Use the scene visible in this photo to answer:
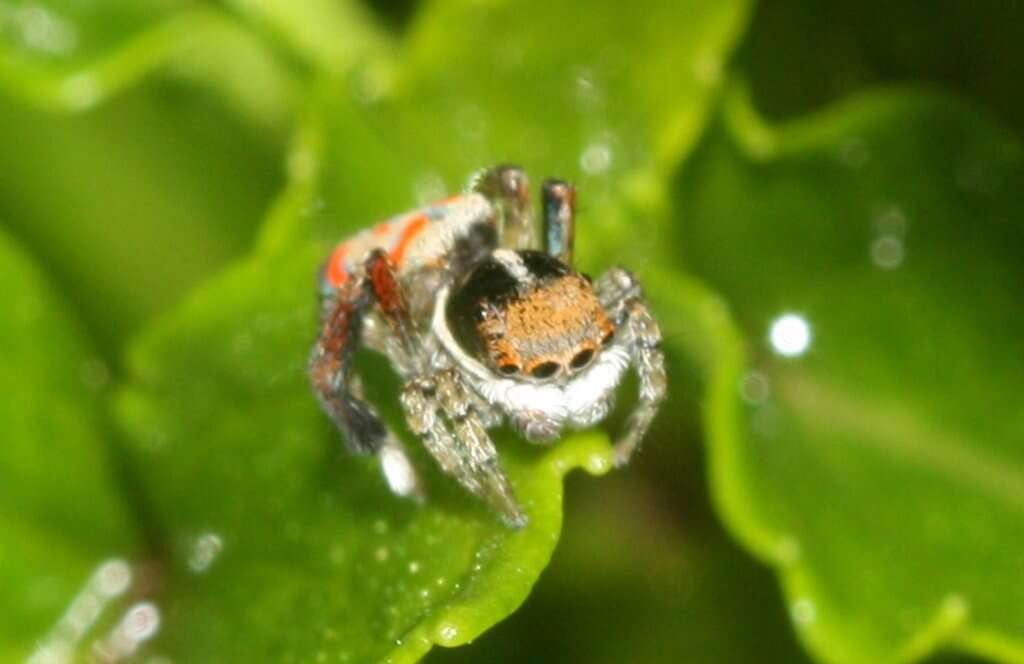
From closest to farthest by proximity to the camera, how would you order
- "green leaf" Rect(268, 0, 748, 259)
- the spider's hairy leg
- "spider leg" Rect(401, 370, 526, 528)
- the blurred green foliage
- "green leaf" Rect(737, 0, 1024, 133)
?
"spider leg" Rect(401, 370, 526, 528), the spider's hairy leg, the blurred green foliage, "green leaf" Rect(268, 0, 748, 259), "green leaf" Rect(737, 0, 1024, 133)

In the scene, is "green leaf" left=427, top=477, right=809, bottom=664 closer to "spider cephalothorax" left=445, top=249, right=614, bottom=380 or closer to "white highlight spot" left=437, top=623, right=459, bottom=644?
"spider cephalothorax" left=445, top=249, right=614, bottom=380

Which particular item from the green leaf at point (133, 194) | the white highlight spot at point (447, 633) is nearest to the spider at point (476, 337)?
the white highlight spot at point (447, 633)

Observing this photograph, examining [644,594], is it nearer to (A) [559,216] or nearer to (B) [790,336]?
(B) [790,336]

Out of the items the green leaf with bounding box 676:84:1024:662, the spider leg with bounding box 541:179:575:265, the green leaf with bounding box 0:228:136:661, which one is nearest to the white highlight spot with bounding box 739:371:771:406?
the green leaf with bounding box 676:84:1024:662

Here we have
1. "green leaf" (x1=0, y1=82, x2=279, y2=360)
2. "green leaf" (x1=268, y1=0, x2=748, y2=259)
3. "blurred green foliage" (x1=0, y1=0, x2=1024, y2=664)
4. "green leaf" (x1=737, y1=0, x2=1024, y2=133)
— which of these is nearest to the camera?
"blurred green foliage" (x1=0, y1=0, x2=1024, y2=664)

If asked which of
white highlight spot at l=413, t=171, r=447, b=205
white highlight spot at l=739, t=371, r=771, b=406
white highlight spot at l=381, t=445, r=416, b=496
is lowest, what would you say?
white highlight spot at l=739, t=371, r=771, b=406

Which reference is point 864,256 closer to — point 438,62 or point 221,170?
point 438,62
